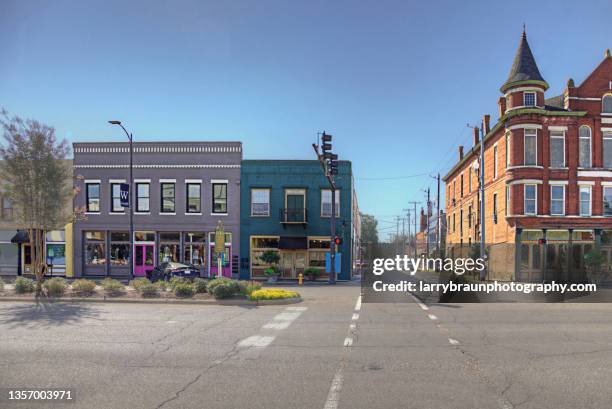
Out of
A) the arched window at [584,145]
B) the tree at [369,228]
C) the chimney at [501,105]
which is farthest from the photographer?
the tree at [369,228]

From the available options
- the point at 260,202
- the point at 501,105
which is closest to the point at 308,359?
the point at 260,202

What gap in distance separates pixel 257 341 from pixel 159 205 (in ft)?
94.4

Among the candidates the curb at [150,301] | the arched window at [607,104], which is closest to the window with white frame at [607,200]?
the arched window at [607,104]

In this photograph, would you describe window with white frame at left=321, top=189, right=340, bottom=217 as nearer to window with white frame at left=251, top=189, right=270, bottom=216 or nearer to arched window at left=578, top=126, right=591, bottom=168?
window with white frame at left=251, top=189, right=270, bottom=216

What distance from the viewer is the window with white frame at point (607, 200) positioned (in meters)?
36.5

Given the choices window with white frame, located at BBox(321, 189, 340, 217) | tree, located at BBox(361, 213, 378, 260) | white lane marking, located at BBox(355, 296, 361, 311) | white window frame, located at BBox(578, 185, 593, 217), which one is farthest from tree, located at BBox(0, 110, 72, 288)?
tree, located at BBox(361, 213, 378, 260)

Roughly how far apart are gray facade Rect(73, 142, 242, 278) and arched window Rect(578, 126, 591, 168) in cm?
2585

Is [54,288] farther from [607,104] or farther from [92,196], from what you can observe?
[607,104]

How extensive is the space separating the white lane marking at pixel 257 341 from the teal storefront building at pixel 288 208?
26069 mm

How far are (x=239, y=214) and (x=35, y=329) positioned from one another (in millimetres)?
25668

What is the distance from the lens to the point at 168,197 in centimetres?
3800

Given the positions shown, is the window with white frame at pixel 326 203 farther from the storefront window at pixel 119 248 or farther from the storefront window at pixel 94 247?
the storefront window at pixel 94 247

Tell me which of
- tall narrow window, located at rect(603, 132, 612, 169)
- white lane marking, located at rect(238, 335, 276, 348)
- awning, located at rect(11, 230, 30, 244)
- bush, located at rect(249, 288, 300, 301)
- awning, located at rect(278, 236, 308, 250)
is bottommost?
bush, located at rect(249, 288, 300, 301)

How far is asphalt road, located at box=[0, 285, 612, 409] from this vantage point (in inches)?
276
